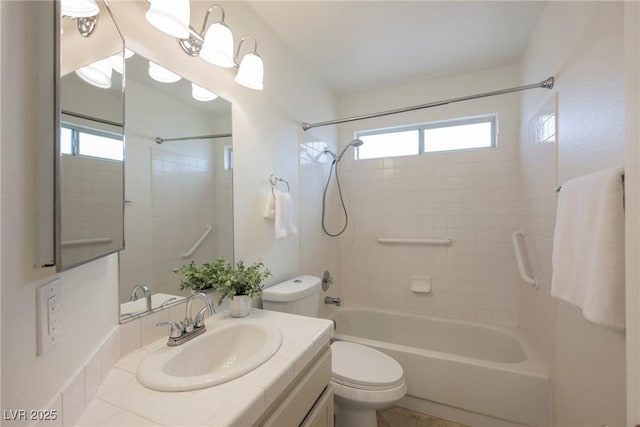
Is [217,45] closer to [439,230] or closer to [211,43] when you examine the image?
[211,43]

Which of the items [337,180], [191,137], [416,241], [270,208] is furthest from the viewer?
[337,180]

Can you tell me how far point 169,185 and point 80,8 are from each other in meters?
0.65

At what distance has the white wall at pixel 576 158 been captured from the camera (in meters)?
0.94

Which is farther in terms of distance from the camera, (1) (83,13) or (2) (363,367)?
(2) (363,367)

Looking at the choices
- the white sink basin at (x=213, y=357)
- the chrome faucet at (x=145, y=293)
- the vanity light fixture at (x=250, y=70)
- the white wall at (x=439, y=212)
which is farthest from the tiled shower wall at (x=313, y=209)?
the chrome faucet at (x=145, y=293)

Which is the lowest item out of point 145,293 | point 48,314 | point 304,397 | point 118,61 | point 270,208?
point 304,397

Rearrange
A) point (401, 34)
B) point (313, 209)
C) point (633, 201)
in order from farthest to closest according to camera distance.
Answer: point (313, 209), point (401, 34), point (633, 201)

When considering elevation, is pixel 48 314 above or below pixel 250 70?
below

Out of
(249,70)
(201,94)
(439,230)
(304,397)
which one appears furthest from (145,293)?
(439,230)

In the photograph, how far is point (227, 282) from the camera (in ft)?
3.87

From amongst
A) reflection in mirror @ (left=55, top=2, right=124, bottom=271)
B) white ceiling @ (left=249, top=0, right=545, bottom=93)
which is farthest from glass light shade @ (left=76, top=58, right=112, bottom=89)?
white ceiling @ (left=249, top=0, right=545, bottom=93)

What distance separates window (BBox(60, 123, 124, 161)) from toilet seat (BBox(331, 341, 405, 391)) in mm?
1430

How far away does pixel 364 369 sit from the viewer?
4.88 feet

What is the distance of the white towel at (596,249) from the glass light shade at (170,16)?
1.54 meters
